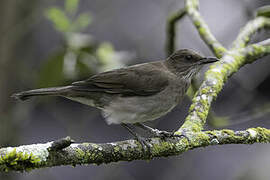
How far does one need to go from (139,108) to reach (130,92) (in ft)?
0.84

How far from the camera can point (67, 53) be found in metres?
4.12

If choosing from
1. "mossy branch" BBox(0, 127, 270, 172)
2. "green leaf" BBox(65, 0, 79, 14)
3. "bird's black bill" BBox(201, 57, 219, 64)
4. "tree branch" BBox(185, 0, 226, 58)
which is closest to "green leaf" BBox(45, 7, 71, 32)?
"green leaf" BBox(65, 0, 79, 14)

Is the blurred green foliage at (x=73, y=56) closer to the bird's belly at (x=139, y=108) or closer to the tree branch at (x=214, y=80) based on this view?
the bird's belly at (x=139, y=108)

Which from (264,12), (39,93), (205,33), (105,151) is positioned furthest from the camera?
(264,12)

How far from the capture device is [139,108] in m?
3.68

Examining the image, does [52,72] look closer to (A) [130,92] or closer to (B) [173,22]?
(A) [130,92]

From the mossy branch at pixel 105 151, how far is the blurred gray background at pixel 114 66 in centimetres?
148

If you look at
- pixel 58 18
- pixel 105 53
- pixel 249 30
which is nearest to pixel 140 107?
pixel 105 53

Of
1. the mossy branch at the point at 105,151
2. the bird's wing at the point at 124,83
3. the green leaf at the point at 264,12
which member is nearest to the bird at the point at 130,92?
the bird's wing at the point at 124,83

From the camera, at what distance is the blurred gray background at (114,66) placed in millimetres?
4844

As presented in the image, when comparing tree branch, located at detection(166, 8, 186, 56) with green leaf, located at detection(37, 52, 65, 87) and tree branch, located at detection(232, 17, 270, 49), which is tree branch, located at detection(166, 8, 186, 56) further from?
green leaf, located at detection(37, 52, 65, 87)

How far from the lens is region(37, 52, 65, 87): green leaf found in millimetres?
3977

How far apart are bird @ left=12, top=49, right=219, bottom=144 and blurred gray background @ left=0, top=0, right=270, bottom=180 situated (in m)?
0.40

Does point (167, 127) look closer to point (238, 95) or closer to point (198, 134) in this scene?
point (238, 95)
